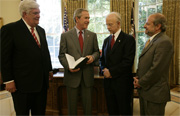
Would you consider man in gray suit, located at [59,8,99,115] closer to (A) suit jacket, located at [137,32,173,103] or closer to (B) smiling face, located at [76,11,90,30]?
(B) smiling face, located at [76,11,90,30]

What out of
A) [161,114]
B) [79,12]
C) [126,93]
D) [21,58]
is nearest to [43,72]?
[21,58]

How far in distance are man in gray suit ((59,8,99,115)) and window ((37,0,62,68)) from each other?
4.06 m

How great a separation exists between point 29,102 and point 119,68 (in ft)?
3.98

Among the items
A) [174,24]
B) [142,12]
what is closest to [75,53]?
[174,24]

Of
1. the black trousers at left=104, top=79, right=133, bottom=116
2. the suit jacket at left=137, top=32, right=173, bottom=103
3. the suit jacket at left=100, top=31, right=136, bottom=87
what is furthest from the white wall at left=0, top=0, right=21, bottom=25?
the suit jacket at left=137, top=32, right=173, bottom=103

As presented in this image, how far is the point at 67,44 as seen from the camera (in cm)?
214


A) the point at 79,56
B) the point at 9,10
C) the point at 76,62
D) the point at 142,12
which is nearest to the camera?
the point at 76,62

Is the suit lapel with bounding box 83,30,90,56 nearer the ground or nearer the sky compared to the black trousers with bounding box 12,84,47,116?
nearer the sky

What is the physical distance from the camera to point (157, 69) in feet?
5.28

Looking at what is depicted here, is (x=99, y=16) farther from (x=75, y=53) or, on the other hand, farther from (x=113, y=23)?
(x=75, y=53)

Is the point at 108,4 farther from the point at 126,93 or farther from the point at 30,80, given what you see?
the point at 30,80

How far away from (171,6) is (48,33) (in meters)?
4.55

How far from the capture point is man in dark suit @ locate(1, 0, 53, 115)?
1.63 metres

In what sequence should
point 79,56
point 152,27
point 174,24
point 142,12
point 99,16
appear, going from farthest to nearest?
point 99,16, point 142,12, point 174,24, point 79,56, point 152,27
